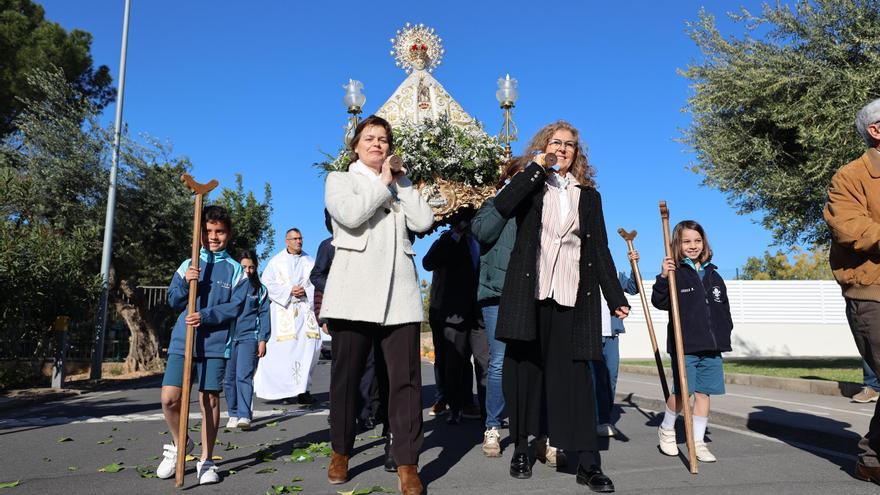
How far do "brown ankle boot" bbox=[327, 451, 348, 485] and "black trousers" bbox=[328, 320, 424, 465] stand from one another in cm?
4

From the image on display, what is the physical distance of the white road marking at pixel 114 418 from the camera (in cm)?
754

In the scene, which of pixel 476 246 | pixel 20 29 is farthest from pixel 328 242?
pixel 20 29

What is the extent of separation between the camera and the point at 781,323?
27.8 metres

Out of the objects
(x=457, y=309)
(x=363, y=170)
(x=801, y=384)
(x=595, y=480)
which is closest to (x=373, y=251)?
(x=363, y=170)

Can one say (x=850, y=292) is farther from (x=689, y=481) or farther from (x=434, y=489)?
(x=434, y=489)

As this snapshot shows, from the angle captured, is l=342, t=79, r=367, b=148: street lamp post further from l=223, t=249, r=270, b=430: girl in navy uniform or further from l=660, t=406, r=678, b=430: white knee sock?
l=660, t=406, r=678, b=430: white knee sock

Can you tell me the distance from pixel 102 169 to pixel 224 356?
12976 mm

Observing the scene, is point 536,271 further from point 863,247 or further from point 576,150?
point 863,247

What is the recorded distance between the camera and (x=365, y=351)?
411 cm

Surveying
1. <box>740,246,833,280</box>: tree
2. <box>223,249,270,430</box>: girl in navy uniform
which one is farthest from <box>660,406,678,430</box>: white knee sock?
<box>740,246,833,280</box>: tree

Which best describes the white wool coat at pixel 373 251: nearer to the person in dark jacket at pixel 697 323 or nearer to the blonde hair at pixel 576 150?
the blonde hair at pixel 576 150

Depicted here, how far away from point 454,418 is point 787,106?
933cm

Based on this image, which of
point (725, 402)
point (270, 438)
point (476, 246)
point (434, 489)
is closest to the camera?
point (434, 489)

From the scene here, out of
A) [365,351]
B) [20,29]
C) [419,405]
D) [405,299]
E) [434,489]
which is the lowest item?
[434,489]
